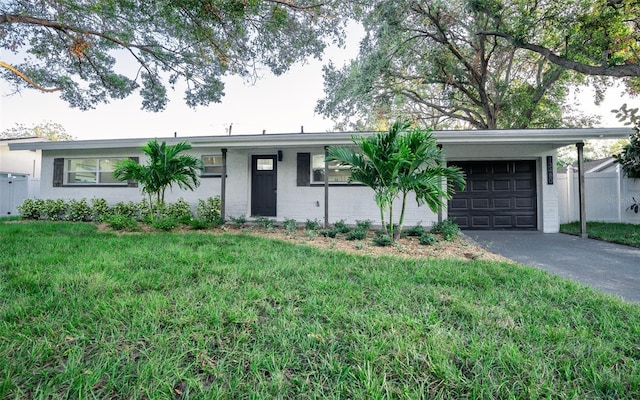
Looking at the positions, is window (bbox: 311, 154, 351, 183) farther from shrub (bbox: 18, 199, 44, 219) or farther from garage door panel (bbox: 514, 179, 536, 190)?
shrub (bbox: 18, 199, 44, 219)

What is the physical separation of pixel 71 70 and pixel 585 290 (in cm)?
1290

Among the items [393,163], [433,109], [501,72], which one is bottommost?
[393,163]

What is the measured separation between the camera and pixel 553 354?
168cm

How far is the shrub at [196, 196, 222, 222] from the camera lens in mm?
8070

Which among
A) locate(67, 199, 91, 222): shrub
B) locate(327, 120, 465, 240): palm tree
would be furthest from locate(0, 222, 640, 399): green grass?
locate(67, 199, 91, 222): shrub

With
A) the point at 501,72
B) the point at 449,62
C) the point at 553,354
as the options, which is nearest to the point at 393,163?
the point at 553,354

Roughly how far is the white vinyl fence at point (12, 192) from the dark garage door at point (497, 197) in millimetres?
16416

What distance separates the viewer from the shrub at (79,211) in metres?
8.60

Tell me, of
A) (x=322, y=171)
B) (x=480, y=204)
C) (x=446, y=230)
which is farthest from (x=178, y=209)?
(x=480, y=204)

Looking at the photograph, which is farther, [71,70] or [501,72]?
[501,72]

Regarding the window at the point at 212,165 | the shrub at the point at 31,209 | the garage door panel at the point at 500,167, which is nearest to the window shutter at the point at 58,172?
the shrub at the point at 31,209

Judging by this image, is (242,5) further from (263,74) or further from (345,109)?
(345,109)

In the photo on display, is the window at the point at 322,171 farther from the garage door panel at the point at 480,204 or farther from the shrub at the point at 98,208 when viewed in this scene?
the shrub at the point at 98,208

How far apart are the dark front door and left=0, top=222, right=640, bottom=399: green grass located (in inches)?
220
